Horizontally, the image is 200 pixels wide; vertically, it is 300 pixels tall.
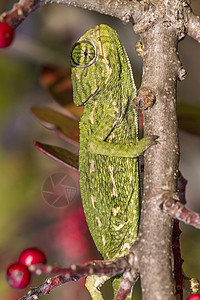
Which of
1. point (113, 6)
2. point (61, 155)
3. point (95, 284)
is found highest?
point (113, 6)

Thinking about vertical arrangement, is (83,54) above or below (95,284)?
above

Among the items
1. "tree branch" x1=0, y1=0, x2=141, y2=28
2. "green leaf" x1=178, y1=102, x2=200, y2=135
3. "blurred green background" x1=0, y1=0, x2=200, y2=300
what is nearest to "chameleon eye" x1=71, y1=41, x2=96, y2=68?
"tree branch" x1=0, y1=0, x2=141, y2=28

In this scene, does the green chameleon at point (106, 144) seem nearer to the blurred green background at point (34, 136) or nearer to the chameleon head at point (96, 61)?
the chameleon head at point (96, 61)

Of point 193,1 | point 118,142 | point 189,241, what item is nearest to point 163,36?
point 118,142

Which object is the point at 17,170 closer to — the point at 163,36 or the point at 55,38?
the point at 55,38

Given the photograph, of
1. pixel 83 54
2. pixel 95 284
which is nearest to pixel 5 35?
pixel 83 54

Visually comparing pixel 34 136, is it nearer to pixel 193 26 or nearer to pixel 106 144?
pixel 106 144

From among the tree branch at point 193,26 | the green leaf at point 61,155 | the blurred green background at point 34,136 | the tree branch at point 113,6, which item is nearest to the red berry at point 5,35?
the tree branch at point 113,6
